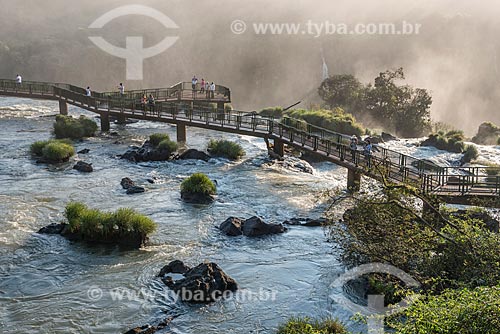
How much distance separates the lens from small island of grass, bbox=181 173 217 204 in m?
27.3

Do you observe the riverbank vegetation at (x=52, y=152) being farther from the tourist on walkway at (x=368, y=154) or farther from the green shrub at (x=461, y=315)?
the green shrub at (x=461, y=315)

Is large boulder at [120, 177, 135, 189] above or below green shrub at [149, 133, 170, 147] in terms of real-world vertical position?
below

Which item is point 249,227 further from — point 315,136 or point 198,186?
point 315,136

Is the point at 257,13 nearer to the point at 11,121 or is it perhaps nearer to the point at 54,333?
the point at 11,121

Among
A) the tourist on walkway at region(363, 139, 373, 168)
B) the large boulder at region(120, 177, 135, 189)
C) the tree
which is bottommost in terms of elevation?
the large boulder at region(120, 177, 135, 189)

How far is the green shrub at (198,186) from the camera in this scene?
27.6 metres

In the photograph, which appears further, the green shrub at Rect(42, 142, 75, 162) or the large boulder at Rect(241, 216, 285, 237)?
the green shrub at Rect(42, 142, 75, 162)

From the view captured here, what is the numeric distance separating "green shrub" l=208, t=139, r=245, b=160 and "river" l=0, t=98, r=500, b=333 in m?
2.08

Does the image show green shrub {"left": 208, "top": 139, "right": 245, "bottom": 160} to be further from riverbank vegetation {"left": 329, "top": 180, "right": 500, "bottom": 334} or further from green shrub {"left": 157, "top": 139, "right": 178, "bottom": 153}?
riverbank vegetation {"left": 329, "top": 180, "right": 500, "bottom": 334}

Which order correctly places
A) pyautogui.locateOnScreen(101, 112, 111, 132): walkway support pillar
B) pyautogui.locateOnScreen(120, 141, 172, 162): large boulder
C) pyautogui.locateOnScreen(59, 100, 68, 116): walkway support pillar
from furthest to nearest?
1. pyautogui.locateOnScreen(59, 100, 68, 116): walkway support pillar
2. pyautogui.locateOnScreen(101, 112, 111, 132): walkway support pillar
3. pyautogui.locateOnScreen(120, 141, 172, 162): large boulder

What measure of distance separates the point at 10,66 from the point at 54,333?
7941 cm

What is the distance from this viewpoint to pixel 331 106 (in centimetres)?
6062

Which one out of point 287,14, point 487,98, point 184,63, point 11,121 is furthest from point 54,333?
point 287,14

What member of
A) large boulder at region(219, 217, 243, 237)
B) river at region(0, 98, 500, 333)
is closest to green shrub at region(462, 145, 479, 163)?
river at region(0, 98, 500, 333)
